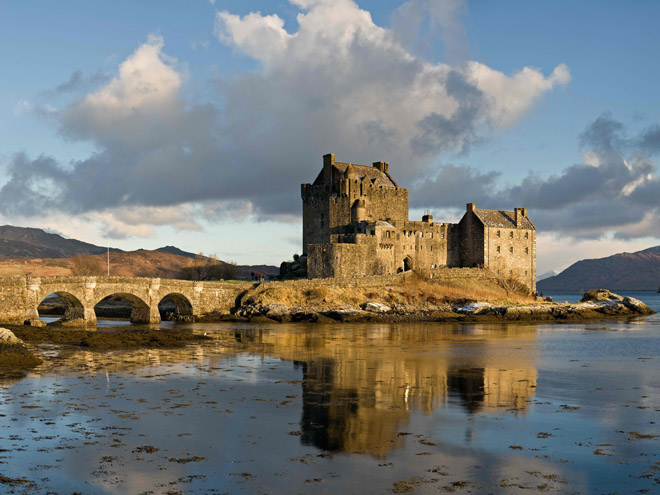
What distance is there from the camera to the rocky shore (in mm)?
59250

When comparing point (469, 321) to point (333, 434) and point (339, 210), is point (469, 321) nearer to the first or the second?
point (339, 210)

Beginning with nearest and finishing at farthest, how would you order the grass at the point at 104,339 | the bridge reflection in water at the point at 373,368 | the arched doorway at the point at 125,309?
the bridge reflection in water at the point at 373,368, the grass at the point at 104,339, the arched doorway at the point at 125,309

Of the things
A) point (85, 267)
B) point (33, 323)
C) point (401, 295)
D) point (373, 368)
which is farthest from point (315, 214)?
point (373, 368)

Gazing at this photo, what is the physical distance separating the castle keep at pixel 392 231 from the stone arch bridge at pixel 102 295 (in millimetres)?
14263

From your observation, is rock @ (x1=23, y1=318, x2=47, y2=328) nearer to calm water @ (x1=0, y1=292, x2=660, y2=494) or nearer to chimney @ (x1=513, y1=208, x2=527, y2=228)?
calm water @ (x1=0, y1=292, x2=660, y2=494)

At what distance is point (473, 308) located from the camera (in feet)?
227

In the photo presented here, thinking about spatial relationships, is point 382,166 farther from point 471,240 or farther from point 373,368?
point 373,368

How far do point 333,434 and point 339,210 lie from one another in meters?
64.5

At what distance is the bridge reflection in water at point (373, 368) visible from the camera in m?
17.7

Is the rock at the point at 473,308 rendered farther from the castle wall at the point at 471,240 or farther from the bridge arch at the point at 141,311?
the bridge arch at the point at 141,311

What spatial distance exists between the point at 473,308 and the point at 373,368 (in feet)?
139

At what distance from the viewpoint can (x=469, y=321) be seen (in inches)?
2499

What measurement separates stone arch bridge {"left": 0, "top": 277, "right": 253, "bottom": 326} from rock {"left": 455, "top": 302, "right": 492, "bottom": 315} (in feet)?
68.3

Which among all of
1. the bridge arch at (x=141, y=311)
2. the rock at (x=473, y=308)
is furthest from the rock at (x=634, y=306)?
the bridge arch at (x=141, y=311)
